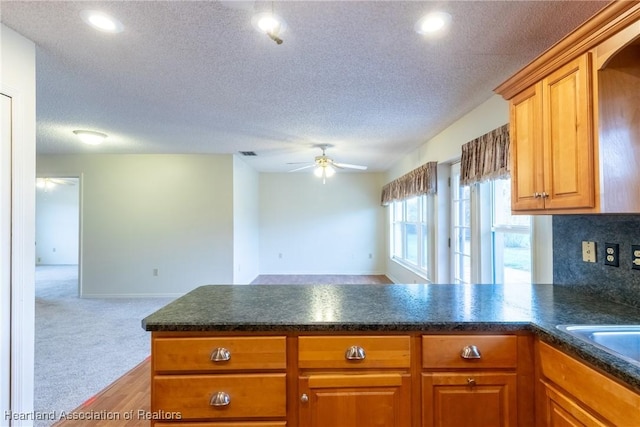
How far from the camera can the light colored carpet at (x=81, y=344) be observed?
2.39 metres

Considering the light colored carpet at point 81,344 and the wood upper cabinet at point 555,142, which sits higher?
the wood upper cabinet at point 555,142

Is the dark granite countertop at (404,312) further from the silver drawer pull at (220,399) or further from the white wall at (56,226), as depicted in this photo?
the white wall at (56,226)

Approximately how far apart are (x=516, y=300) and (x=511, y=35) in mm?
1514

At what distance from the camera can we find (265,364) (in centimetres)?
134

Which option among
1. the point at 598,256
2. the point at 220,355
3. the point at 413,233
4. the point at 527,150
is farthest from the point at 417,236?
the point at 220,355

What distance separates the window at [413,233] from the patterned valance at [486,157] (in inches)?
47.8

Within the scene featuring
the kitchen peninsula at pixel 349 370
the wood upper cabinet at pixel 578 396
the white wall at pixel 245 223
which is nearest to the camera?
the wood upper cabinet at pixel 578 396

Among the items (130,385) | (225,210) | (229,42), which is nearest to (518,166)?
(229,42)

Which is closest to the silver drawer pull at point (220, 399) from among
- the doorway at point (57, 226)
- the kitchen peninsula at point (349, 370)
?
the kitchen peninsula at point (349, 370)

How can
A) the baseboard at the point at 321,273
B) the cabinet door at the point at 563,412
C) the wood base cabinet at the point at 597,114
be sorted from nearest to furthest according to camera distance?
the cabinet door at the point at 563,412 < the wood base cabinet at the point at 597,114 < the baseboard at the point at 321,273

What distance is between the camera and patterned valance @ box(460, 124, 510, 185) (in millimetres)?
2421

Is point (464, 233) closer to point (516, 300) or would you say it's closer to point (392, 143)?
point (392, 143)

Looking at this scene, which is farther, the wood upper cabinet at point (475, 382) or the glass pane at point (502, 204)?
the glass pane at point (502, 204)

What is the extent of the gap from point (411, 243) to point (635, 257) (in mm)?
4333
